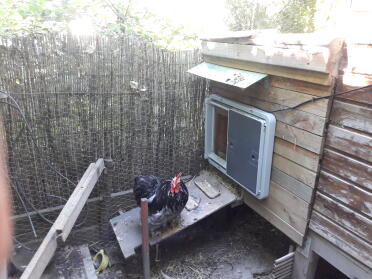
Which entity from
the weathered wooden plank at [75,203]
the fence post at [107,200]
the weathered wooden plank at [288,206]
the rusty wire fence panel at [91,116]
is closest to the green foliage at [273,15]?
the rusty wire fence panel at [91,116]

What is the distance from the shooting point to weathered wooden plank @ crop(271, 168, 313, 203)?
2533mm

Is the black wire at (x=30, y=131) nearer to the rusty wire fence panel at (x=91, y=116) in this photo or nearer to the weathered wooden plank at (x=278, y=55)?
the rusty wire fence panel at (x=91, y=116)

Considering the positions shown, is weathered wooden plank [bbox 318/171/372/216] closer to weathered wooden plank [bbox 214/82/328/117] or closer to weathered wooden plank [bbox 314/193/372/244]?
weathered wooden plank [bbox 314/193/372/244]

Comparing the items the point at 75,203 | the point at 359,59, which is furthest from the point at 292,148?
the point at 75,203

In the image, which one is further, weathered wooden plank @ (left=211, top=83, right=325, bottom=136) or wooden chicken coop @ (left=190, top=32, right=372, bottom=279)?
weathered wooden plank @ (left=211, top=83, right=325, bottom=136)

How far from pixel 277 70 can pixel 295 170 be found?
860mm

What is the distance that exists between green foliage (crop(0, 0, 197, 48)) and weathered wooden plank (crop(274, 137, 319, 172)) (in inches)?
86.4

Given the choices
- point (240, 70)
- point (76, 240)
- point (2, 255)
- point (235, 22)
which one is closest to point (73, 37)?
point (240, 70)

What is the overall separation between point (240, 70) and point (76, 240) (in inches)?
99.7

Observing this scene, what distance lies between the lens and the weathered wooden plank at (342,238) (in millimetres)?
2139

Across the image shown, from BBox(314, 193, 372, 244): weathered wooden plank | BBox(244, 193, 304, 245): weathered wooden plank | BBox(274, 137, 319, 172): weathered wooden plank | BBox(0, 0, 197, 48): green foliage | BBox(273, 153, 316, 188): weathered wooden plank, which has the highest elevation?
BBox(0, 0, 197, 48): green foliage

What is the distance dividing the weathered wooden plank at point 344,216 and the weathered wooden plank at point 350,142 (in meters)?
0.43

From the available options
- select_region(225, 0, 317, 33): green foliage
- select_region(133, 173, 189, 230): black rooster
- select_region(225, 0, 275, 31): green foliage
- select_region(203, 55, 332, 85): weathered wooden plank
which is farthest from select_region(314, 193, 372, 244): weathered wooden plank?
select_region(225, 0, 275, 31): green foliage

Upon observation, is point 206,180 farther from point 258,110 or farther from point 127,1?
point 127,1
